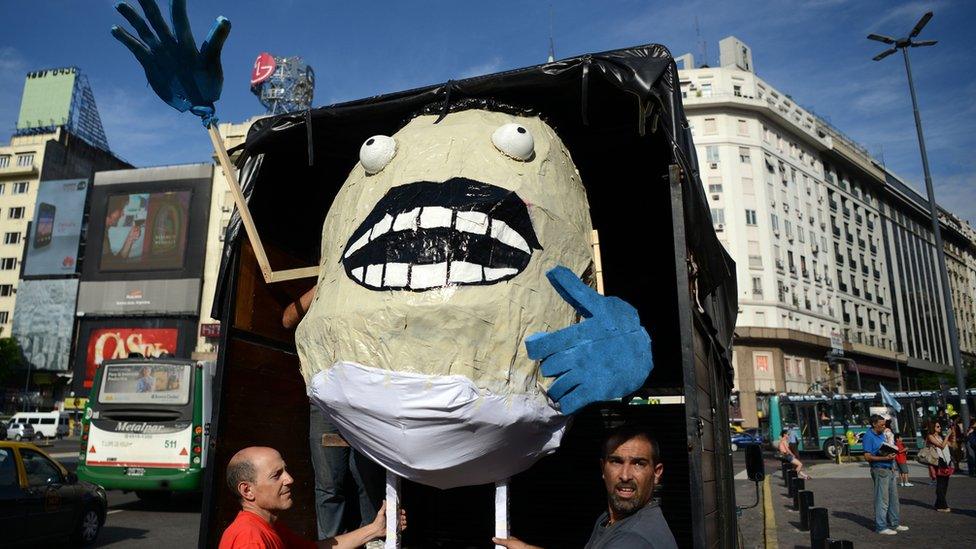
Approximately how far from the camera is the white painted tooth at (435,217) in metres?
2.93

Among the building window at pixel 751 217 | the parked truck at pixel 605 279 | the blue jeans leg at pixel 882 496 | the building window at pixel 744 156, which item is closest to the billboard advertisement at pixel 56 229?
the building window at pixel 751 217

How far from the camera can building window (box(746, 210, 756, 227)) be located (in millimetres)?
42125

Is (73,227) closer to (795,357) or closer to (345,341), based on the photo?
(795,357)

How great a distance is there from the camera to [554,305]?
2.90 metres

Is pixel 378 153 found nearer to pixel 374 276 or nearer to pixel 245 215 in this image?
pixel 374 276

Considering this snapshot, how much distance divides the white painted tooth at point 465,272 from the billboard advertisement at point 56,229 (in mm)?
53835

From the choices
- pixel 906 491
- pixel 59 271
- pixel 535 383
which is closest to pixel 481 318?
pixel 535 383

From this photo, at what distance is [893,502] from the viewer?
881cm

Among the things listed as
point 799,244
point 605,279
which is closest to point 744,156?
point 799,244

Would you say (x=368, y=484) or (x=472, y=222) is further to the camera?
(x=368, y=484)

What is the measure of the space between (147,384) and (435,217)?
832 centimetres

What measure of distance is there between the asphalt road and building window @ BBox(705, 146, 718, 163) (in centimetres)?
3908

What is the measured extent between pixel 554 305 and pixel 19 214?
209 feet

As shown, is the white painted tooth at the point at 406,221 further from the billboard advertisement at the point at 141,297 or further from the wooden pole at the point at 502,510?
the billboard advertisement at the point at 141,297
